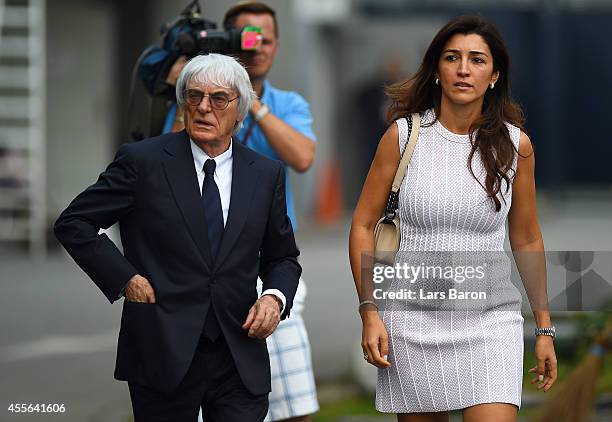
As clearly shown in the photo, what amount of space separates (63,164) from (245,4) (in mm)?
10337

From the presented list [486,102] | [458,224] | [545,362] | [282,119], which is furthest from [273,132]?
[545,362]

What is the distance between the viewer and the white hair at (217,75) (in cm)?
411

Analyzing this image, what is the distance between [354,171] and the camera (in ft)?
64.7

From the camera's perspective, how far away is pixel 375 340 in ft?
14.1

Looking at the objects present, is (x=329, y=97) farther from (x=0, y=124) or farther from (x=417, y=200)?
(x=417, y=200)

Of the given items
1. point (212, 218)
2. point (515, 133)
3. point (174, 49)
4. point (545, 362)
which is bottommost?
point (545, 362)

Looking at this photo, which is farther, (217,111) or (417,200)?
(417,200)

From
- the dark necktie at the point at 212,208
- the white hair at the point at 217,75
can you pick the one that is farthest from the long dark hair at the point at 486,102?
the dark necktie at the point at 212,208

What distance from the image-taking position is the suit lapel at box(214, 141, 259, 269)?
4.06 metres

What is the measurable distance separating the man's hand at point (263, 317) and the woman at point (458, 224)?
38 cm

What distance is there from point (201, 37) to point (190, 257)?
4.00 feet

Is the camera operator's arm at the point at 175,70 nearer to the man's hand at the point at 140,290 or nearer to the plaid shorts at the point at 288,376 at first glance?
the plaid shorts at the point at 288,376

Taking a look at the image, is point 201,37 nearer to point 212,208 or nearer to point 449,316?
point 212,208

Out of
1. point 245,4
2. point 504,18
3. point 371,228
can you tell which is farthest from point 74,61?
point 371,228
